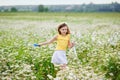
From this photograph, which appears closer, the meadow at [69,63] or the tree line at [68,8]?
the meadow at [69,63]

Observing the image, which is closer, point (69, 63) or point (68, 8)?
point (69, 63)

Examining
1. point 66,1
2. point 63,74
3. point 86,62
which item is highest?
point 66,1

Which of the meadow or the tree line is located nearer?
the meadow

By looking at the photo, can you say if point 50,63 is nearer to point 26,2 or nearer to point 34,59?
point 34,59

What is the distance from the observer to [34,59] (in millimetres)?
5766

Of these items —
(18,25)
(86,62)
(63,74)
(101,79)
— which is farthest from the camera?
(18,25)

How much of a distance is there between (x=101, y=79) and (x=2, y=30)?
16.1 ft

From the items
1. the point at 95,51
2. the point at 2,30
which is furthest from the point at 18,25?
the point at 95,51

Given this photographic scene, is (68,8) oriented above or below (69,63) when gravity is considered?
above

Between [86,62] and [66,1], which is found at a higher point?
[66,1]

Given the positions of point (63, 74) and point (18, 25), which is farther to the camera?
point (18, 25)

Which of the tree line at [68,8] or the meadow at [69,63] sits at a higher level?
the tree line at [68,8]

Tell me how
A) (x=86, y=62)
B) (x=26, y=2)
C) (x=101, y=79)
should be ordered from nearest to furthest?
(x=101, y=79)
(x=86, y=62)
(x=26, y=2)

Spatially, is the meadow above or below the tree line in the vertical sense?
below
